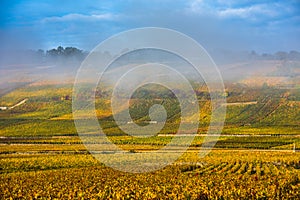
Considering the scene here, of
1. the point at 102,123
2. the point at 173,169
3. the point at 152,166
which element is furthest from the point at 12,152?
the point at 102,123

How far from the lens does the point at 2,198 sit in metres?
31.0

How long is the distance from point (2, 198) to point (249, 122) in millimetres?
166097

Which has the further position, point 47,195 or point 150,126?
point 150,126

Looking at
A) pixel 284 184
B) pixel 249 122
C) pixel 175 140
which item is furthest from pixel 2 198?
pixel 249 122

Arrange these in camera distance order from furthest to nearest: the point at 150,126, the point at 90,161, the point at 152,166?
the point at 150,126 < the point at 90,161 < the point at 152,166

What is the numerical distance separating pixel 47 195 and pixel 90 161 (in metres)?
37.3

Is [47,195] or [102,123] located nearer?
[47,195]

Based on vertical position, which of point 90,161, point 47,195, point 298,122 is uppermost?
point 47,195

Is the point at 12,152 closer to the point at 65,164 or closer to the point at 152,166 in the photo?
the point at 65,164

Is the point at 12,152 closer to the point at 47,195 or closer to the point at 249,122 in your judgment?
the point at 47,195

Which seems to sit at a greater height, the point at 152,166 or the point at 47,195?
the point at 47,195

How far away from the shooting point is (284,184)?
37125 millimetres

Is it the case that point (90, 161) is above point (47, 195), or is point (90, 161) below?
below

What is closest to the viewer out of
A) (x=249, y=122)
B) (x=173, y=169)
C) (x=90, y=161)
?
(x=173, y=169)
